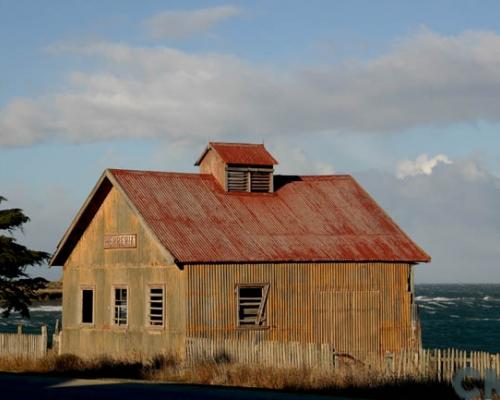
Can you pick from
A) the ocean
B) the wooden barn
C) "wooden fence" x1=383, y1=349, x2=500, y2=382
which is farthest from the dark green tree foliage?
the ocean

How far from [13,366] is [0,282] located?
828 cm

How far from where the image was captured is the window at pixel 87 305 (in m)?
41.6

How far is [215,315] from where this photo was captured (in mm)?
36969

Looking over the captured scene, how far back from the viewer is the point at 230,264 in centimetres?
3738

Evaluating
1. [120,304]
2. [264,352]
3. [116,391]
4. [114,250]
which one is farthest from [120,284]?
[116,391]

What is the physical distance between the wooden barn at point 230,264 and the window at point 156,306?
5 centimetres

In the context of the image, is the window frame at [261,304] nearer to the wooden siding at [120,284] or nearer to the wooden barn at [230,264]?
the wooden barn at [230,264]

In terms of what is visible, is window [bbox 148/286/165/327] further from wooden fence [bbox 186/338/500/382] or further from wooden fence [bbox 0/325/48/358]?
wooden fence [bbox 0/325/48/358]

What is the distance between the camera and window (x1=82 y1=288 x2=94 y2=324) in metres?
41.6

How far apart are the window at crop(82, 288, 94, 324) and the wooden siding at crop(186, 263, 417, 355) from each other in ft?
21.1

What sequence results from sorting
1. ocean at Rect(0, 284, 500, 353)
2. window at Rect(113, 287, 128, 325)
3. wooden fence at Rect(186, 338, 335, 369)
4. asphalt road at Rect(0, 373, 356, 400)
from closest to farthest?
asphalt road at Rect(0, 373, 356, 400)
wooden fence at Rect(186, 338, 335, 369)
window at Rect(113, 287, 128, 325)
ocean at Rect(0, 284, 500, 353)

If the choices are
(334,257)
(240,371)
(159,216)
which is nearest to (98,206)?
(159,216)

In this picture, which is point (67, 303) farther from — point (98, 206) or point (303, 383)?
point (303, 383)

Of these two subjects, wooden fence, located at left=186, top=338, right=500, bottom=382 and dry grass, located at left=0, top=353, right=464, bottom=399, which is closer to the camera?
dry grass, located at left=0, top=353, right=464, bottom=399
